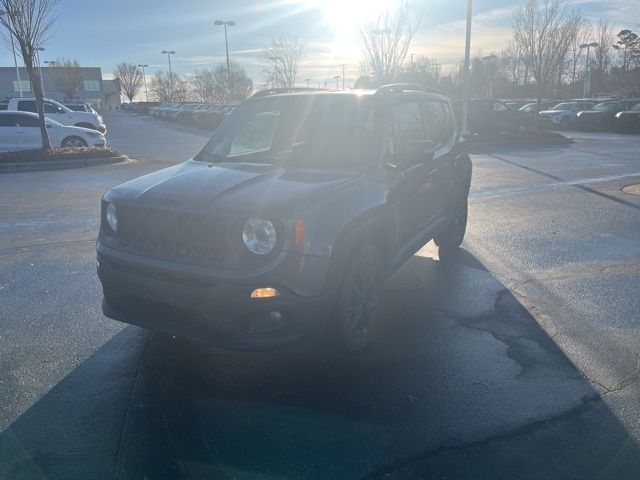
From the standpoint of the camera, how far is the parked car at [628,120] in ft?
91.3

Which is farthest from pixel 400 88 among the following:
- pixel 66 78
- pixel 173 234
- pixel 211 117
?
pixel 66 78

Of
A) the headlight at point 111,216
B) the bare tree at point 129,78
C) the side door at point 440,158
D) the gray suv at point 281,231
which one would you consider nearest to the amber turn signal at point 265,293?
the gray suv at point 281,231

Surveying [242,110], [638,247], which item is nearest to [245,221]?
[242,110]

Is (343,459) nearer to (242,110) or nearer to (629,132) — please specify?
(242,110)

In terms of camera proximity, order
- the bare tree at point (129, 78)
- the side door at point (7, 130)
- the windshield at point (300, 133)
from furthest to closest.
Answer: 1. the bare tree at point (129, 78)
2. the side door at point (7, 130)
3. the windshield at point (300, 133)

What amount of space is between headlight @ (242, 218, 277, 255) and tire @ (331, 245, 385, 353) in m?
0.64

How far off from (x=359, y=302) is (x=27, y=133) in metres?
17.0

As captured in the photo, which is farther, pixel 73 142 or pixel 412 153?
pixel 73 142

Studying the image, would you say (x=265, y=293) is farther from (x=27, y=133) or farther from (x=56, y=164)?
(x=27, y=133)

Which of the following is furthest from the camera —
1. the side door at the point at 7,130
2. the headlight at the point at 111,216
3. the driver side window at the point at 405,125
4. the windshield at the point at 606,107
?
the windshield at the point at 606,107

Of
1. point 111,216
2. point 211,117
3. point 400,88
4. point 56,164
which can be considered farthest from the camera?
point 211,117

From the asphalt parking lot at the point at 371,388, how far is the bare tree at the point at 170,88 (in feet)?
261

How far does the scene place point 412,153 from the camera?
4.47 meters

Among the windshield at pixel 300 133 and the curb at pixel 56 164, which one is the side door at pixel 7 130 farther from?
the windshield at pixel 300 133
